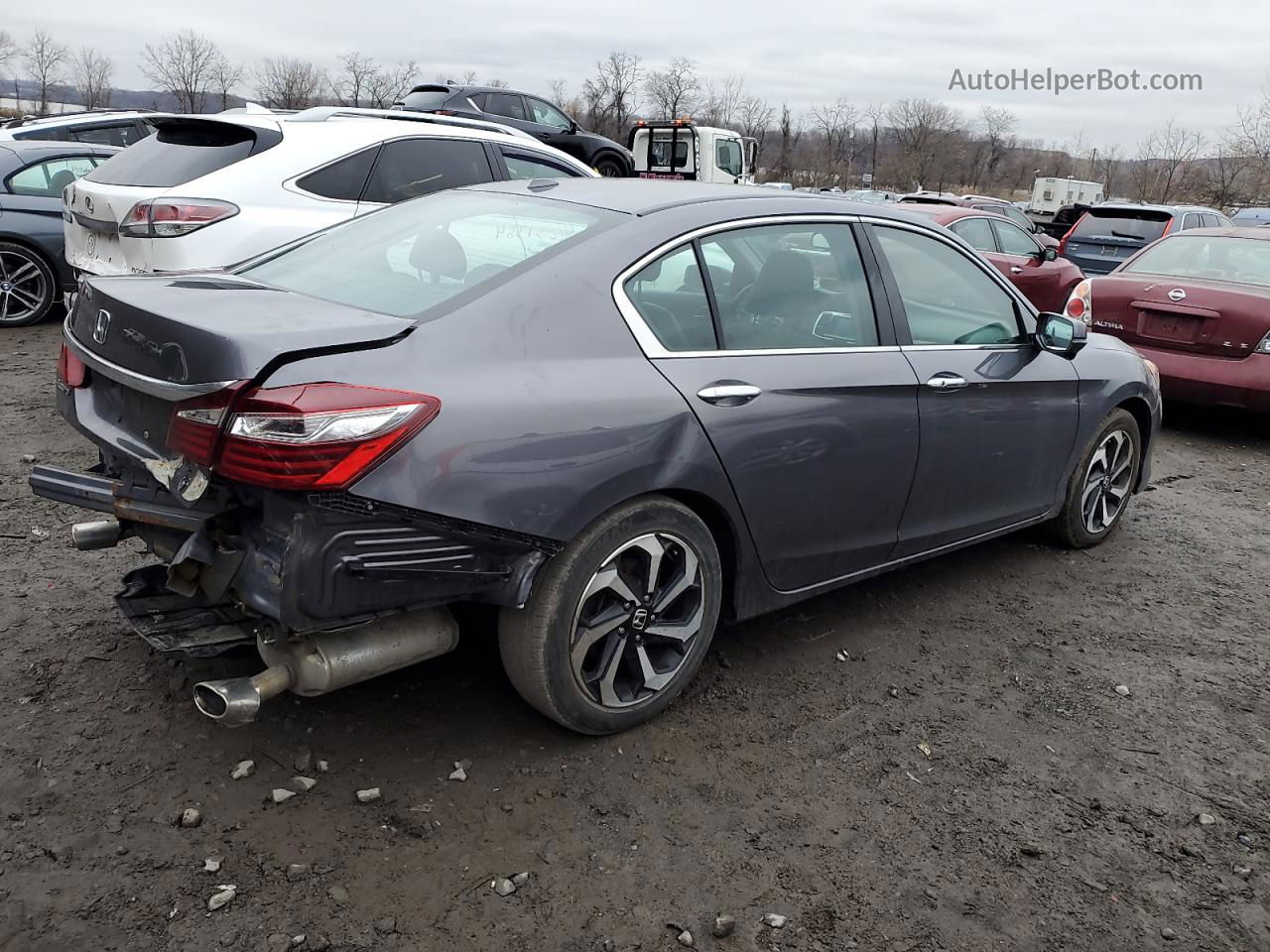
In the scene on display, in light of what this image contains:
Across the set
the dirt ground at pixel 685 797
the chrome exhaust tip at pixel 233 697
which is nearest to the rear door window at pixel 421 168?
the dirt ground at pixel 685 797

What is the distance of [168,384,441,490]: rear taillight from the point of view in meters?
2.41

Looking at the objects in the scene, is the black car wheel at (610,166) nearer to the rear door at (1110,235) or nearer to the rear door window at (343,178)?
the rear door at (1110,235)

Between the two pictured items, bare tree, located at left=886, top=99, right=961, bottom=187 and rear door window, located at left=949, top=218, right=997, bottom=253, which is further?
bare tree, located at left=886, top=99, right=961, bottom=187

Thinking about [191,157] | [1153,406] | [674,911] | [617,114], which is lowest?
[674,911]

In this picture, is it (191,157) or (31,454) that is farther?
(191,157)

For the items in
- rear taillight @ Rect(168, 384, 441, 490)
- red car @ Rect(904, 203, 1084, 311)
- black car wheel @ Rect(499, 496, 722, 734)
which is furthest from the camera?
red car @ Rect(904, 203, 1084, 311)

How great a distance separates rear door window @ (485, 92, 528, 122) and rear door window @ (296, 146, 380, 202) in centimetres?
1170

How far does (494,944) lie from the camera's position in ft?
7.68

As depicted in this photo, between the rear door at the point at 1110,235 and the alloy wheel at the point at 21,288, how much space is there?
40.9ft

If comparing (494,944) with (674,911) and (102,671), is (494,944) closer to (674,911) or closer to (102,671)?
(674,911)

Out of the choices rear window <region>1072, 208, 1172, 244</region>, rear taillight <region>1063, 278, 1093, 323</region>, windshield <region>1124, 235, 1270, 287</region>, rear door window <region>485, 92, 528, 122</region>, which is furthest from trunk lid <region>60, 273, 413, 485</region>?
rear door window <region>485, 92, 528, 122</region>

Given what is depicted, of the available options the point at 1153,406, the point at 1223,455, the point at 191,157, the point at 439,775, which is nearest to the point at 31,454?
the point at 191,157

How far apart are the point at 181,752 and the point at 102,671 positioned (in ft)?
1.92

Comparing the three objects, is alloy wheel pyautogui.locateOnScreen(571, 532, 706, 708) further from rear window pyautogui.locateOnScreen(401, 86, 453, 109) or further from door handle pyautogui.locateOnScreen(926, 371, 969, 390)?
rear window pyautogui.locateOnScreen(401, 86, 453, 109)
